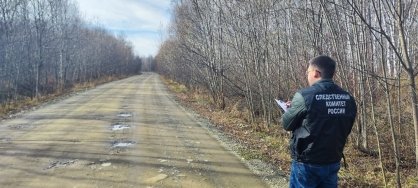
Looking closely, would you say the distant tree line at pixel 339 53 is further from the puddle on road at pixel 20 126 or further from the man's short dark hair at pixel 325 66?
the puddle on road at pixel 20 126

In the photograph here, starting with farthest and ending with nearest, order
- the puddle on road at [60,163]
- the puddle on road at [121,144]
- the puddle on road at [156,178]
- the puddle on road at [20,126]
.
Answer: the puddle on road at [20,126] → the puddle on road at [121,144] → the puddle on road at [60,163] → the puddle on road at [156,178]

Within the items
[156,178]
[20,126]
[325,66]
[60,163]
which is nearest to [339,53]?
[156,178]

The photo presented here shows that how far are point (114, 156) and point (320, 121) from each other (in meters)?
5.56

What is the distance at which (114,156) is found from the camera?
829cm

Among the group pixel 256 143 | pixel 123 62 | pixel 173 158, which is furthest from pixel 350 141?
pixel 123 62

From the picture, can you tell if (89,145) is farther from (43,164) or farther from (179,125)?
(179,125)

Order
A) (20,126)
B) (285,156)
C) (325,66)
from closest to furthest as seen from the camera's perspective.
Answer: (325,66), (285,156), (20,126)

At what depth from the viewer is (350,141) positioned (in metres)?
9.91

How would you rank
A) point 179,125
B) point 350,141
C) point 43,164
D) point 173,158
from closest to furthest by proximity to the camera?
point 43,164 < point 173,158 < point 350,141 < point 179,125

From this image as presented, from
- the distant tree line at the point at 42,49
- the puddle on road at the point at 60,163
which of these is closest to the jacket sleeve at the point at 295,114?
the puddle on road at the point at 60,163

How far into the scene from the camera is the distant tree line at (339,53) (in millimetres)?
6746

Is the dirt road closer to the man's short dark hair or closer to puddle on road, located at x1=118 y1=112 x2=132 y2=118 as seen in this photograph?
puddle on road, located at x1=118 y1=112 x2=132 y2=118

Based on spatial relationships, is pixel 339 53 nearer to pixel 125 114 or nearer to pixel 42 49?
pixel 125 114

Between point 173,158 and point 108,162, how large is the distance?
1259 millimetres
